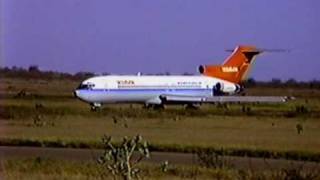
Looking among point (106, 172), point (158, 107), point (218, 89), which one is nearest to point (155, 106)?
point (158, 107)

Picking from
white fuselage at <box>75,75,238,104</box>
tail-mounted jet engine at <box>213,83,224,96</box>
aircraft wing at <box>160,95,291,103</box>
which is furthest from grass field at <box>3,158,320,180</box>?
tail-mounted jet engine at <box>213,83,224,96</box>

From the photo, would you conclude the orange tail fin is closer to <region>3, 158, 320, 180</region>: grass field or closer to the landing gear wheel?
the landing gear wheel

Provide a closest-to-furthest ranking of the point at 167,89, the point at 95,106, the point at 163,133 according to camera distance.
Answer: the point at 163,133, the point at 95,106, the point at 167,89

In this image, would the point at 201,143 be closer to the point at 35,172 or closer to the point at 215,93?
the point at 35,172

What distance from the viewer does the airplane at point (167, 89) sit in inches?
2611

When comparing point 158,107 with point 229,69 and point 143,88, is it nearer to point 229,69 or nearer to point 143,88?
point 143,88

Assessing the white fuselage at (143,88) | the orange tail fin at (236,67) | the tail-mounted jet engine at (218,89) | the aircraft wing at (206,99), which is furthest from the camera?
the orange tail fin at (236,67)

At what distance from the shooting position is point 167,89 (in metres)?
72.6

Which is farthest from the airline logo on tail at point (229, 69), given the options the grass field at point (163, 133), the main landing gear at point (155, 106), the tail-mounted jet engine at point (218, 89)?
the grass field at point (163, 133)

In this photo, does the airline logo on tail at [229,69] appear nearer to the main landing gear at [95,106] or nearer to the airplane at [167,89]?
the airplane at [167,89]

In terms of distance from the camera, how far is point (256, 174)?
17.1m

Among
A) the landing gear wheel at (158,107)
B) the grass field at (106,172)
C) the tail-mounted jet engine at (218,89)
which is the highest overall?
the tail-mounted jet engine at (218,89)

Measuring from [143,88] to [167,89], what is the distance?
376 cm

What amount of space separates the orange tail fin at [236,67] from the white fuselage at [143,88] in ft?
10.9
